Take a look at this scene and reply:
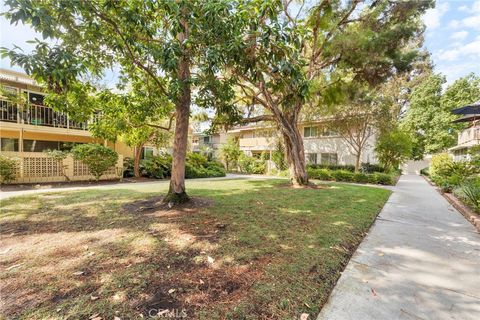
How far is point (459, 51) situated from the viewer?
16719mm

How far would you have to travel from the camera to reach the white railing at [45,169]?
10.3 metres

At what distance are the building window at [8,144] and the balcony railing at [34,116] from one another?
6.62 ft

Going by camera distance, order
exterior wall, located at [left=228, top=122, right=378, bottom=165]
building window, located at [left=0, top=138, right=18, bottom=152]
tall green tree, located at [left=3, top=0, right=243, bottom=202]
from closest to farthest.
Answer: tall green tree, located at [left=3, top=0, right=243, bottom=202]
building window, located at [left=0, top=138, right=18, bottom=152]
exterior wall, located at [left=228, top=122, right=378, bottom=165]

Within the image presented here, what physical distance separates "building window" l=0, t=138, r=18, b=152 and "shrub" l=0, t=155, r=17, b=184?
519 centimetres

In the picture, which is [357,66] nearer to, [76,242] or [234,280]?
[234,280]

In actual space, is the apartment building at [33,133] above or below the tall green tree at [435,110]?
below

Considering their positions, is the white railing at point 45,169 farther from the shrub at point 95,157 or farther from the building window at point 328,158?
the building window at point 328,158

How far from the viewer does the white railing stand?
10.3 metres

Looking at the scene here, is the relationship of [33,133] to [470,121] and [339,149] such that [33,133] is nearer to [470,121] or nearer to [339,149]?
[339,149]

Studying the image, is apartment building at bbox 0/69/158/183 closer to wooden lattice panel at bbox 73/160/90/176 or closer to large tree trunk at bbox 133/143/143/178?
wooden lattice panel at bbox 73/160/90/176

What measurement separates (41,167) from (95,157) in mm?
2505

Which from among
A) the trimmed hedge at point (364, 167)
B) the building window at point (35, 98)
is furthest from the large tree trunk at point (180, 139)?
the trimmed hedge at point (364, 167)

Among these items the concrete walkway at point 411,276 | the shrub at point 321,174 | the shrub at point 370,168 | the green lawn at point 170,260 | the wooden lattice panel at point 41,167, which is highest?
the wooden lattice panel at point 41,167

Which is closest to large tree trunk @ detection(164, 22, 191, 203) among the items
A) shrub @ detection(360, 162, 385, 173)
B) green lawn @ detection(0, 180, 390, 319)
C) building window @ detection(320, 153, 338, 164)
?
green lawn @ detection(0, 180, 390, 319)
